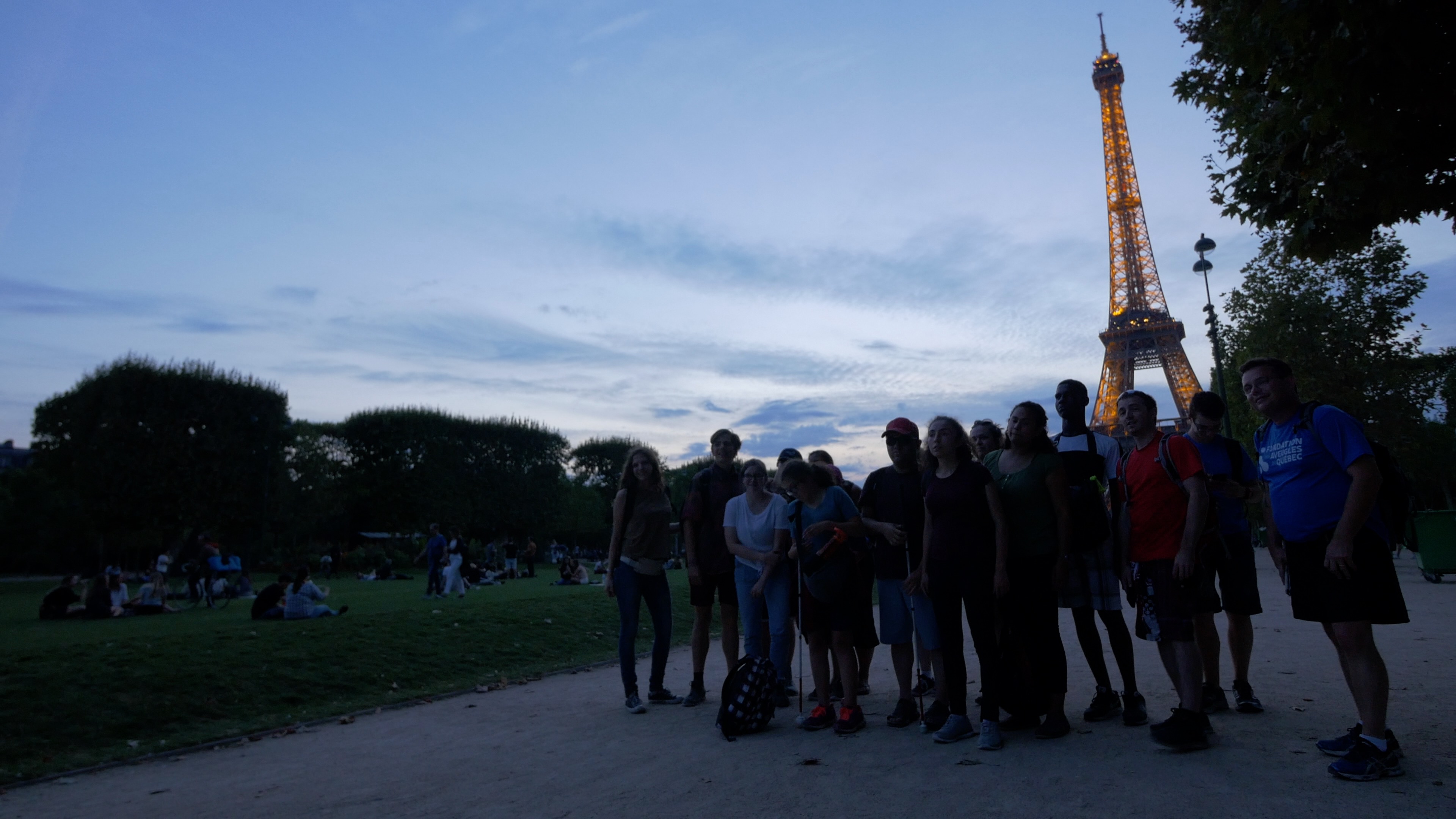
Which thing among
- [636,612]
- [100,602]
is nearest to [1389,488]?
[636,612]

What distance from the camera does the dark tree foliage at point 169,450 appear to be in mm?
34125

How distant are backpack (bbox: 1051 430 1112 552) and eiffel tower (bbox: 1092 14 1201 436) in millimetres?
51420

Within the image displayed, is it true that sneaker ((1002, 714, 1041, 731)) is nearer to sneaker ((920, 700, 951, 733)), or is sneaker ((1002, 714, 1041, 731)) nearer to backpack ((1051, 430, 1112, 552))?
sneaker ((920, 700, 951, 733))

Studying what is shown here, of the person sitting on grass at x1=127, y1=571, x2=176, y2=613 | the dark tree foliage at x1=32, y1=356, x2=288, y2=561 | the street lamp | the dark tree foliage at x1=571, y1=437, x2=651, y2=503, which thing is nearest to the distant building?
the dark tree foliage at x1=571, y1=437, x2=651, y2=503

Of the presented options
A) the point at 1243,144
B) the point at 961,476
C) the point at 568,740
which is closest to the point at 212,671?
the point at 568,740

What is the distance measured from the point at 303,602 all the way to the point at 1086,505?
1171cm

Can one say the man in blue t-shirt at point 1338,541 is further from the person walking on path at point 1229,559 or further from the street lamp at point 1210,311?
the street lamp at point 1210,311

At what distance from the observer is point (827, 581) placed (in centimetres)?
586

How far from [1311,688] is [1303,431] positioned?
2.95 m

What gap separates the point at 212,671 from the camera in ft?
28.6

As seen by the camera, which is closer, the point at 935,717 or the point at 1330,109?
the point at 1330,109

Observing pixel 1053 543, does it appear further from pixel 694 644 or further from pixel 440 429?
pixel 440 429

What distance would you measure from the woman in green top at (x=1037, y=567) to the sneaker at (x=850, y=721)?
0.94 m

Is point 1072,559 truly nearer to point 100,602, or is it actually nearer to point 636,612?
point 636,612
